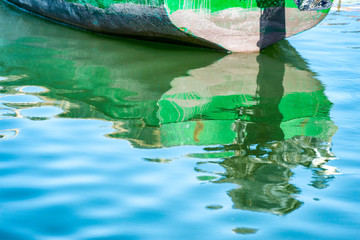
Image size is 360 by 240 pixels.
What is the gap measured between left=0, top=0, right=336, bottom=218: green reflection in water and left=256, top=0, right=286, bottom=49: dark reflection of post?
5.8 inches

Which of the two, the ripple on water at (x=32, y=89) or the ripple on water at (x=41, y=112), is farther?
the ripple on water at (x=32, y=89)

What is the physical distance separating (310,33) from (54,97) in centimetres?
359

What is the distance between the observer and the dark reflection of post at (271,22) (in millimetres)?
4824

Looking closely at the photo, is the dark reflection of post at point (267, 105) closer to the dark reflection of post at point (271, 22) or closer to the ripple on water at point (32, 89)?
the dark reflection of post at point (271, 22)

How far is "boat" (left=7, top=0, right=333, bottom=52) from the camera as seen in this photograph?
15.6 ft

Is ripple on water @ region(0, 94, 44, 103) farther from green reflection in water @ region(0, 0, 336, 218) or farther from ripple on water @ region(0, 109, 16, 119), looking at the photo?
ripple on water @ region(0, 109, 16, 119)

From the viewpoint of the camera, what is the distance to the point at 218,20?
189 inches

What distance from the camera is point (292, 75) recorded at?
172 inches

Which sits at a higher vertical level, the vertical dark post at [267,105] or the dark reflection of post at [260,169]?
the vertical dark post at [267,105]

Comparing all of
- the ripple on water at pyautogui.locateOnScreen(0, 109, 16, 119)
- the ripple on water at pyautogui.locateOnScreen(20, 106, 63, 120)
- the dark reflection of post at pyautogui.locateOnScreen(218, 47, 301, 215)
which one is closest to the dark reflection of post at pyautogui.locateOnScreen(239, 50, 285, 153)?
Answer: the dark reflection of post at pyautogui.locateOnScreen(218, 47, 301, 215)

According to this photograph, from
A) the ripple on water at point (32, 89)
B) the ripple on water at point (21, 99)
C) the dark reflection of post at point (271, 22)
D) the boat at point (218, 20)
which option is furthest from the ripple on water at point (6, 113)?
the dark reflection of post at point (271, 22)

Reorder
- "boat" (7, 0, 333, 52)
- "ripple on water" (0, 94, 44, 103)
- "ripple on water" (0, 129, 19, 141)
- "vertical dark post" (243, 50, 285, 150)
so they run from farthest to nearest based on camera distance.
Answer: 1. "boat" (7, 0, 333, 52)
2. "ripple on water" (0, 94, 44, 103)
3. "vertical dark post" (243, 50, 285, 150)
4. "ripple on water" (0, 129, 19, 141)

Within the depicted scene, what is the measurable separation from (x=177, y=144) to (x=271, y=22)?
2.45m

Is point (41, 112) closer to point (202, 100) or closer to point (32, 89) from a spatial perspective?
point (32, 89)
